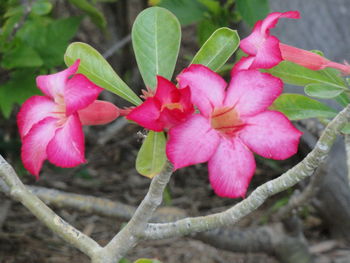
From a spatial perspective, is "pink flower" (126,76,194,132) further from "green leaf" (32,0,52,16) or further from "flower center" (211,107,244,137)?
"green leaf" (32,0,52,16)

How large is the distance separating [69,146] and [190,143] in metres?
0.16

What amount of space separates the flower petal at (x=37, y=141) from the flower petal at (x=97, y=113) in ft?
0.14

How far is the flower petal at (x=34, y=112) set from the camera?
36.4 inches

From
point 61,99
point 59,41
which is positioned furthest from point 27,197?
point 59,41

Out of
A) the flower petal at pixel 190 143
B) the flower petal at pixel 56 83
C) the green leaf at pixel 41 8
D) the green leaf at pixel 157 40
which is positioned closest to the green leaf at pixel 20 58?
the green leaf at pixel 41 8

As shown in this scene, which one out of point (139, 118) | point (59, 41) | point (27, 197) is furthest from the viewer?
point (59, 41)

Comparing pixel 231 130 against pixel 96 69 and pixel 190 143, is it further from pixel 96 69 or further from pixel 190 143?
pixel 96 69

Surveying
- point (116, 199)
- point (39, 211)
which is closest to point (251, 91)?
point (39, 211)

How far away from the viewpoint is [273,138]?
32.6 inches

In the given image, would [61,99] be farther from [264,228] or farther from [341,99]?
[264,228]

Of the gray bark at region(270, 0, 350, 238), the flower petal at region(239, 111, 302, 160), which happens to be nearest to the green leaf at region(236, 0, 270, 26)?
the gray bark at region(270, 0, 350, 238)

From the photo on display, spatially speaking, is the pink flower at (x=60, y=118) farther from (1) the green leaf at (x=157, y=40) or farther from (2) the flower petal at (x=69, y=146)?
(1) the green leaf at (x=157, y=40)

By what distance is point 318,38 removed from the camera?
2240 mm

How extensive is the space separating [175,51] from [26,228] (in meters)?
1.45
